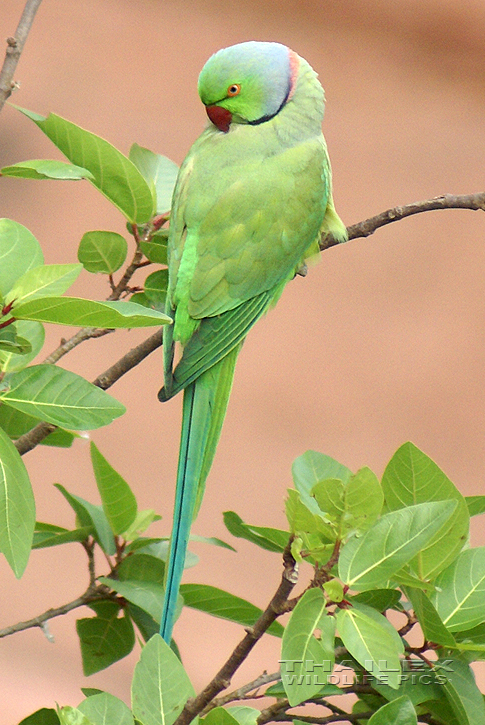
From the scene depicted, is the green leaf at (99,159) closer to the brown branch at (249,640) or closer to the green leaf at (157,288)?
the green leaf at (157,288)

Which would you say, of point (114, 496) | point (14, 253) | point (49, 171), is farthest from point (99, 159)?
point (114, 496)

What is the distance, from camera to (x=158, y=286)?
863mm

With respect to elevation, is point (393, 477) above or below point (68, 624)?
above

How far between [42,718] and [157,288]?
43cm

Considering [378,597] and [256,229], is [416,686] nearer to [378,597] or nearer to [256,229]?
[378,597]

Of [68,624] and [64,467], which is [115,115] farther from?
[68,624]

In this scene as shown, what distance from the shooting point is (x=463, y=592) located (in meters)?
0.57

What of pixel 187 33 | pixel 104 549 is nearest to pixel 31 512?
pixel 104 549

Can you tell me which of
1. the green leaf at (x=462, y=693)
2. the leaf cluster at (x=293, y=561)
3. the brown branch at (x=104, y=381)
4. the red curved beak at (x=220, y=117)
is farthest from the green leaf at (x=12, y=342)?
the red curved beak at (x=220, y=117)

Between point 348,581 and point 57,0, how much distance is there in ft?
8.04

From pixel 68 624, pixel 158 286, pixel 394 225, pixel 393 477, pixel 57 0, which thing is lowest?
pixel 68 624

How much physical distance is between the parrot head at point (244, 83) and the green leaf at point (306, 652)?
584mm

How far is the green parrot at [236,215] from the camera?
2.67ft

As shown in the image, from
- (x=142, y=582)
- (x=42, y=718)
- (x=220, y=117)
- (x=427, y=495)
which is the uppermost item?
(x=220, y=117)
